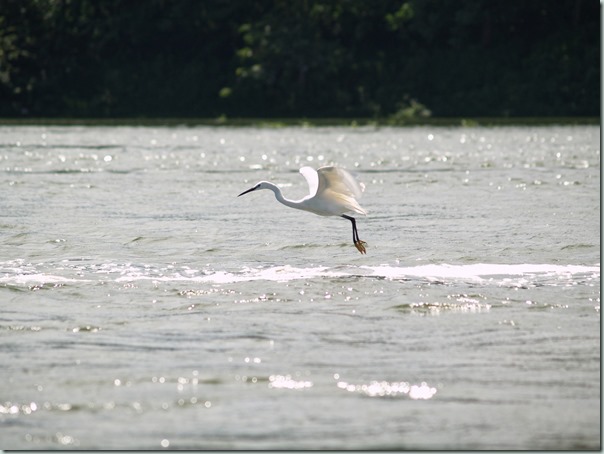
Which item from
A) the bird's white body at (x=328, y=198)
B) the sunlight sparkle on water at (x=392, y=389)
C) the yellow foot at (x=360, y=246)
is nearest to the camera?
the sunlight sparkle on water at (x=392, y=389)

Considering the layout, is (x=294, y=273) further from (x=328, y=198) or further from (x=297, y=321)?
(x=297, y=321)

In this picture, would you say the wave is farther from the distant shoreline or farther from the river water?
the distant shoreline

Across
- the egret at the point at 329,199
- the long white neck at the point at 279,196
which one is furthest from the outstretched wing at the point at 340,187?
the long white neck at the point at 279,196

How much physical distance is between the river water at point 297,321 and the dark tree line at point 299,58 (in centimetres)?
3305

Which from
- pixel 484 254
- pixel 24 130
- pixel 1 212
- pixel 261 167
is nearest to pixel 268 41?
pixel 24 130

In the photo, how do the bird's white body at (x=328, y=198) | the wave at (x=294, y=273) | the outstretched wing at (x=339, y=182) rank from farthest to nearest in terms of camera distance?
the bird's white body at (x=328, y=198) → the outstretched wing at (x=339, y=182) → the wave at (x=294, y=273)

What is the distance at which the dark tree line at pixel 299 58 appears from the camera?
55.5 meters

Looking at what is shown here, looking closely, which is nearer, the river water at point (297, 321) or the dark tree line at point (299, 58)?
the river water at point (297, 321)

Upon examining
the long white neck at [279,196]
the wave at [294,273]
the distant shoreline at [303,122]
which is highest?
the long white neck at [279,196]

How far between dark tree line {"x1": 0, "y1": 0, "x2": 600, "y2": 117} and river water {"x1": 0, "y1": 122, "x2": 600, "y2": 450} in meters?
33.0

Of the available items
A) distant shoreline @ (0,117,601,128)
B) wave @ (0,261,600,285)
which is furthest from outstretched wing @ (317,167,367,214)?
distant shoreline @ (0,117,601,128)

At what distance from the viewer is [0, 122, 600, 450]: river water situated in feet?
25.2

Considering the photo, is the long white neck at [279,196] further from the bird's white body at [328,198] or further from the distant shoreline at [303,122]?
the distant shoreline at [303,122]

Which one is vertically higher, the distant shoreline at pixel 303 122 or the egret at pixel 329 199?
the egret at pixel 329 199
